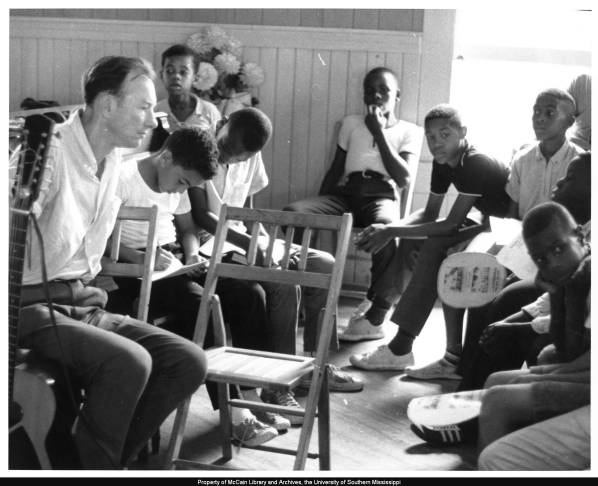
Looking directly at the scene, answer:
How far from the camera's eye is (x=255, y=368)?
111 inches

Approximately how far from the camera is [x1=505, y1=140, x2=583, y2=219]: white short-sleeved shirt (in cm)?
298

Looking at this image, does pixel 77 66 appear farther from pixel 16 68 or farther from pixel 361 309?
pixel 361 309

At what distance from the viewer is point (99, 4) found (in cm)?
268

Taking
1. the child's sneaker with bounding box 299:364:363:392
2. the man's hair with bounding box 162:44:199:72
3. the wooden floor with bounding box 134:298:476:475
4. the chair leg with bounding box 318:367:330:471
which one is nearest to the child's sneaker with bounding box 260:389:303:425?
the wooden floor with bounding box 134:298:476:475

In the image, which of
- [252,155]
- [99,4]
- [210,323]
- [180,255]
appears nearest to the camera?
[99,4]

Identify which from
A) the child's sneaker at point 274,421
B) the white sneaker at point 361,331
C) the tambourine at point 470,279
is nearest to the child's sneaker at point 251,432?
the child's sneaker at point 274,421

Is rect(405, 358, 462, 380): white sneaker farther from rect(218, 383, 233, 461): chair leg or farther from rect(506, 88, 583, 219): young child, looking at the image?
rect(218, 383, 233, 461): chair leg

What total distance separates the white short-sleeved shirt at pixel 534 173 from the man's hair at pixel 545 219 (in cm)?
25

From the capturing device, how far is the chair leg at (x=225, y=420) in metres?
3.03

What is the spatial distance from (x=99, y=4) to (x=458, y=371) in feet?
6.86

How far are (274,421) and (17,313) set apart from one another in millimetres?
1221

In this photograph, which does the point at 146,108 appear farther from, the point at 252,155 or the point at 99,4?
the point at 252,155

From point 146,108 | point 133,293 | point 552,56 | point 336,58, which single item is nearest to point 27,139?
point 146,108

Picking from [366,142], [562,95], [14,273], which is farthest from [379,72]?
[14,273]
